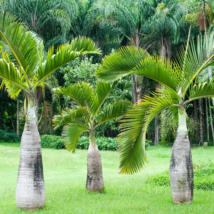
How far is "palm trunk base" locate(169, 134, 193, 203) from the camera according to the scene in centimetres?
558

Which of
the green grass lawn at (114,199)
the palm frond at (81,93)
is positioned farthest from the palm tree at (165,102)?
the palm frond at (81,93)

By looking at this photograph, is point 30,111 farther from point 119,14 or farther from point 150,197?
point 119,14

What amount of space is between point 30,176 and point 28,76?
209cm

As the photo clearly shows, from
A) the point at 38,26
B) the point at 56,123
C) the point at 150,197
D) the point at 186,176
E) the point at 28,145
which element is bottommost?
the point at 150,197

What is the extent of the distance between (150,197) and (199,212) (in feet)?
5.67

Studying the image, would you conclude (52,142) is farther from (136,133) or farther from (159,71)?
(159,71)

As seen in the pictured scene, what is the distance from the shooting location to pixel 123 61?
575 cm

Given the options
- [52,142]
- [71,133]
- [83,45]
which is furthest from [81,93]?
[52,142]

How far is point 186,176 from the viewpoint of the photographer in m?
5.57

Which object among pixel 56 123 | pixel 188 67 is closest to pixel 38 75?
pixel 56 123

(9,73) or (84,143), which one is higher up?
(9,73)

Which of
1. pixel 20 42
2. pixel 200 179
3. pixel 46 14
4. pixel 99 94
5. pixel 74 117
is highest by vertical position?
pixel 46 14

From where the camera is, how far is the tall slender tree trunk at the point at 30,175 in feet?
17.9

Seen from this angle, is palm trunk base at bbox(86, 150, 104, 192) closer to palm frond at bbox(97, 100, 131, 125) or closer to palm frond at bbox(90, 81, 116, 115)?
palm frond at bbox(97, 100, 131, 125)
